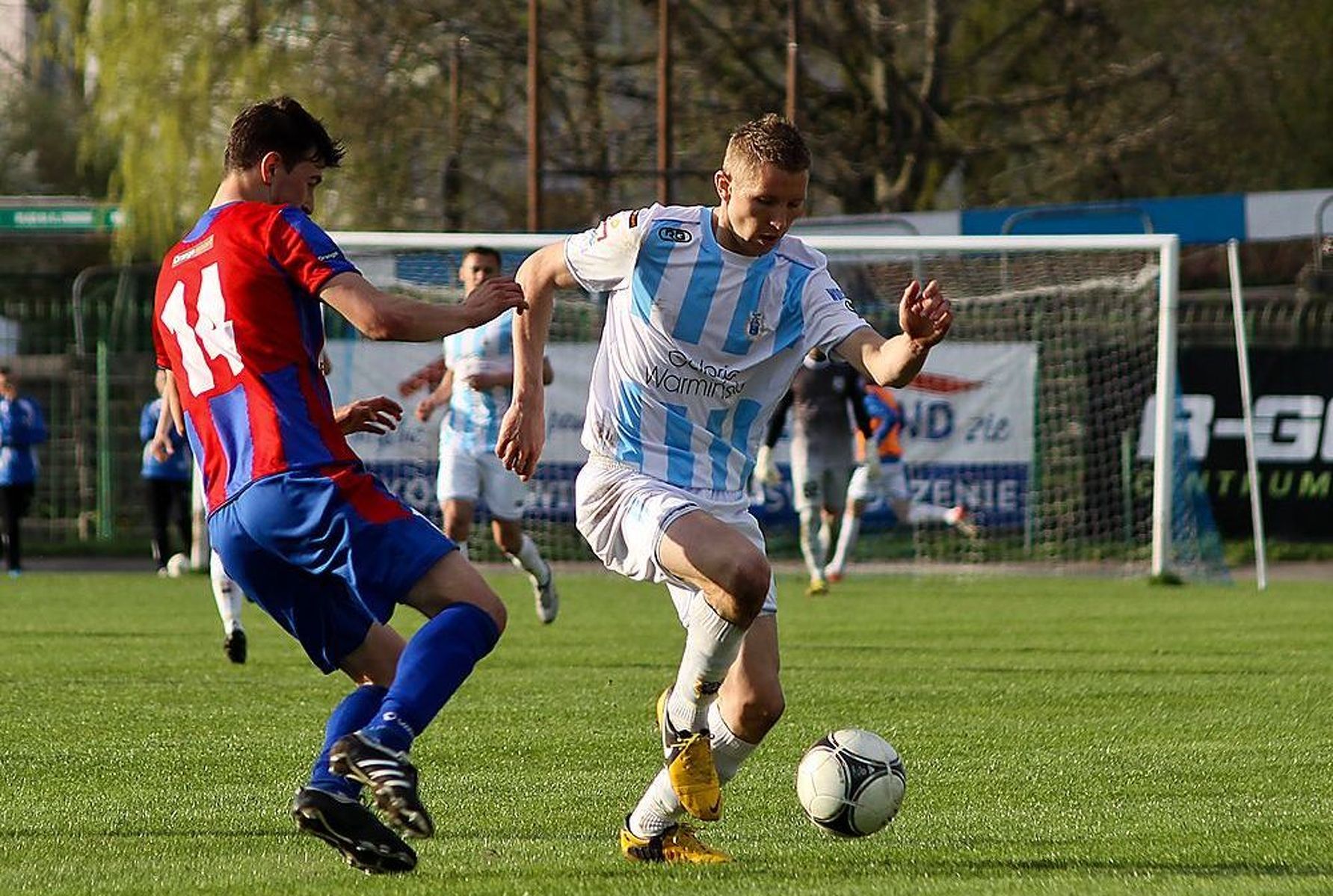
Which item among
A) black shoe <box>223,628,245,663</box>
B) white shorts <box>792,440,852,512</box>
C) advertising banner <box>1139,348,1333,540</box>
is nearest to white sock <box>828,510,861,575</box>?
white shorts <box>792,440,852,512</box>

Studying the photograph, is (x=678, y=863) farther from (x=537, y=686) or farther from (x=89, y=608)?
(x=89, y=608)

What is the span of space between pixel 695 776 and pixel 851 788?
0.44 metres

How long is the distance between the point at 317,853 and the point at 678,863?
92 centimetres

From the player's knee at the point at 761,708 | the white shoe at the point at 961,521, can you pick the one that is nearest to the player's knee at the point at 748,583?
the player's knee at the point at 761,708

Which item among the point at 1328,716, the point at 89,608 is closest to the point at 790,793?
the point at 1328,716

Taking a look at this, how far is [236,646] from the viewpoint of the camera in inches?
407

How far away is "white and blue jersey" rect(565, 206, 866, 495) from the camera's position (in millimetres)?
5539

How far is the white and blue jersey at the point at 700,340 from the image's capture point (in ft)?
18.2

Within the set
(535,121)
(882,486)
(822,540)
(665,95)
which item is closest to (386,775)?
(822,540)

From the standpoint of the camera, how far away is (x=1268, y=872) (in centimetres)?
494

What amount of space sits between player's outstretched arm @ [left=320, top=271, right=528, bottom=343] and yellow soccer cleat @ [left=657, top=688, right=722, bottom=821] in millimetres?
1225

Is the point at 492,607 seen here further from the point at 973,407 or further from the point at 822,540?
the point at 973,407

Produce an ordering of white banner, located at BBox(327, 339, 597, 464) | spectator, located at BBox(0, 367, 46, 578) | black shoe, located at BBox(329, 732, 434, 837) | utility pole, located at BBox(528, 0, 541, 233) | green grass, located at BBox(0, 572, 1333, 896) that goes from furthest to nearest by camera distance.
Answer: utility pole, located at BBox(528, 0, 541, 233)
spectator, located at BBox(0, 367, 46, 578)
white banner, located at BBox(327, 339, 597, 464)
green grass, located at BBox(0, 572, 1333, 896)
black shoe, located at BBox(329, 732, 434, 837)

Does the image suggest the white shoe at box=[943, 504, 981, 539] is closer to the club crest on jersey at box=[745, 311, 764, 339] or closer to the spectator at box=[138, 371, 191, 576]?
the spectator at box=[138, 371, 191, 576]
